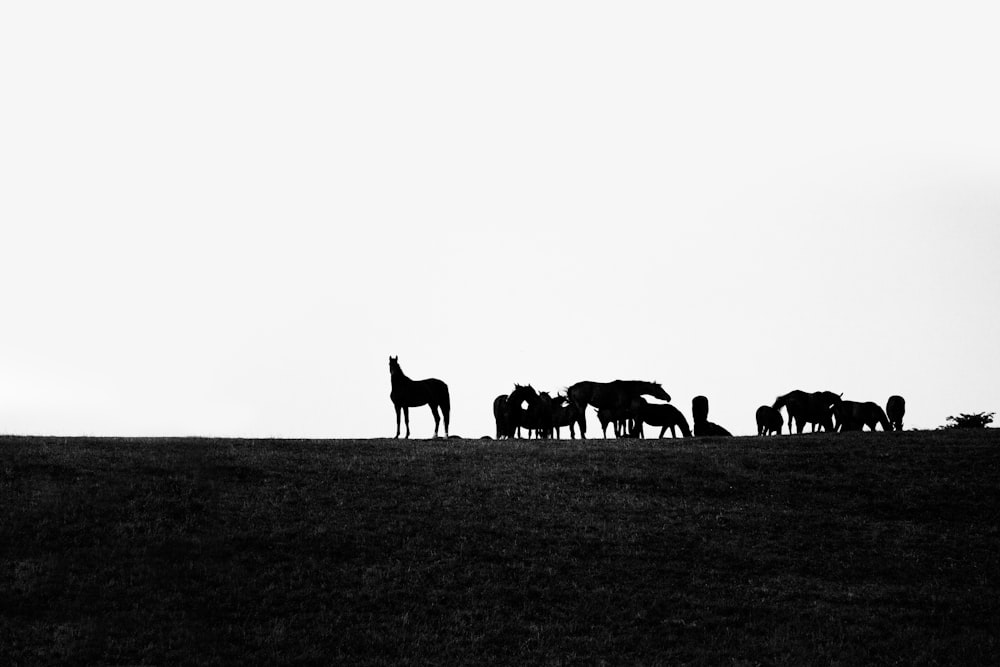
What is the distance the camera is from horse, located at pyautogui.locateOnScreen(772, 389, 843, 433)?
4697cm

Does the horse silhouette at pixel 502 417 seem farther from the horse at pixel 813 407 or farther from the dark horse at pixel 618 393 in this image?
the horse at pixel 813 407

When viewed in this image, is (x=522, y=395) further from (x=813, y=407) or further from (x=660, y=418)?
(x=813, y=407)

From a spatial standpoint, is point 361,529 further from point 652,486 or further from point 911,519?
point 911,519

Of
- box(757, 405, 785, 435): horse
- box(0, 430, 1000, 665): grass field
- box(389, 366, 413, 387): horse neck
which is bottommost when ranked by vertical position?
box(0, 430, 1000, 665): grass field

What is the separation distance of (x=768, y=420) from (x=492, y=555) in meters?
27.1

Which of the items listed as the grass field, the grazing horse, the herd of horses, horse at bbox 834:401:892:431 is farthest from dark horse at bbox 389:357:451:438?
the grazing horse

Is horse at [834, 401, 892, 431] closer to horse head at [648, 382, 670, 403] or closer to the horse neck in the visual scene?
horse head at [648, 382, 670, 403]

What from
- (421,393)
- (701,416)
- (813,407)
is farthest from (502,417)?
(813,407)

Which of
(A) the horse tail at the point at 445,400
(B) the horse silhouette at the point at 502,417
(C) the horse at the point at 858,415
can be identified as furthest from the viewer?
(C) the horse at the point at 858,415

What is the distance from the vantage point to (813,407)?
154 ft

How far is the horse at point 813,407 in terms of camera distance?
1849 inches

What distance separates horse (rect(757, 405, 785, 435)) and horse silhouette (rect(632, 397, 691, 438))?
387 centimetres

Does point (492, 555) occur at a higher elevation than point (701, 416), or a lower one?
lower

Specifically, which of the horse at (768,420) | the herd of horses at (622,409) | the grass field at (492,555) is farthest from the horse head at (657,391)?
the grass field at (492,555)
